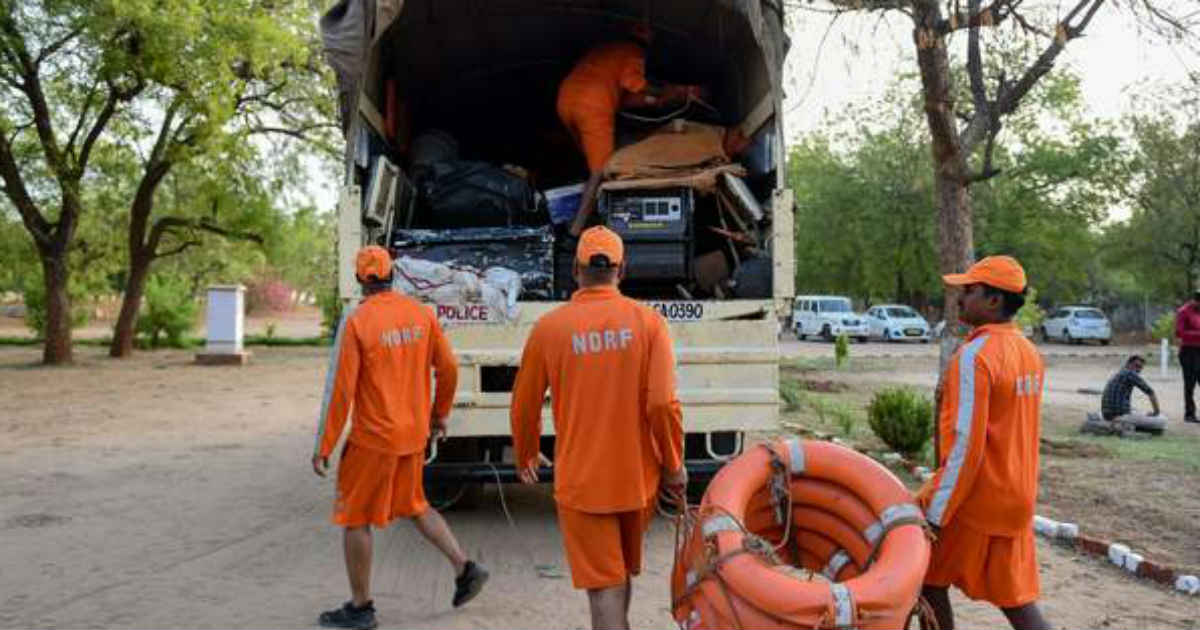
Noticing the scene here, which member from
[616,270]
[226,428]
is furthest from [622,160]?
[226,428]

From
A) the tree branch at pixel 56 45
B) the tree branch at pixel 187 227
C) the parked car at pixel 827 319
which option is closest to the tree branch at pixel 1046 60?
the tree branch at pixel 56 45

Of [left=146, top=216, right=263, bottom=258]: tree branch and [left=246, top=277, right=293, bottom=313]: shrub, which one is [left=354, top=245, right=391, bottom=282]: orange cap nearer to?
[left=146, top=216, right=263, bottom=258]: tree branch

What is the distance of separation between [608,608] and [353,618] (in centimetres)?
143

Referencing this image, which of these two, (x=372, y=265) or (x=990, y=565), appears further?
(x=372, y=265)

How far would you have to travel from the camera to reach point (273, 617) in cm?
449

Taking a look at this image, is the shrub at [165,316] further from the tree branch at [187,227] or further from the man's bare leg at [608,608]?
the man's bare leg at [608,608]

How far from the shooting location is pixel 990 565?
329cm

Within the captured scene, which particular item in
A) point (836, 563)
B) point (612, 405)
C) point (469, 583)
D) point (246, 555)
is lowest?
point (246, 555)

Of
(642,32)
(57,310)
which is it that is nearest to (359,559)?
(642,32)

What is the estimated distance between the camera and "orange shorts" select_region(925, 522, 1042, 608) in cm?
326

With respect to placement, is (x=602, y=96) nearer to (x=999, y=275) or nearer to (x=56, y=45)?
(x=999, y=275)

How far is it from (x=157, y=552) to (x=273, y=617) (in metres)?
1.56

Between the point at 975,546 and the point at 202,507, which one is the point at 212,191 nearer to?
the point at 202,507

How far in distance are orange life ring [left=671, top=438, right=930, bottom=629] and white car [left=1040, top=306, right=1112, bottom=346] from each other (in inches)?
1332
